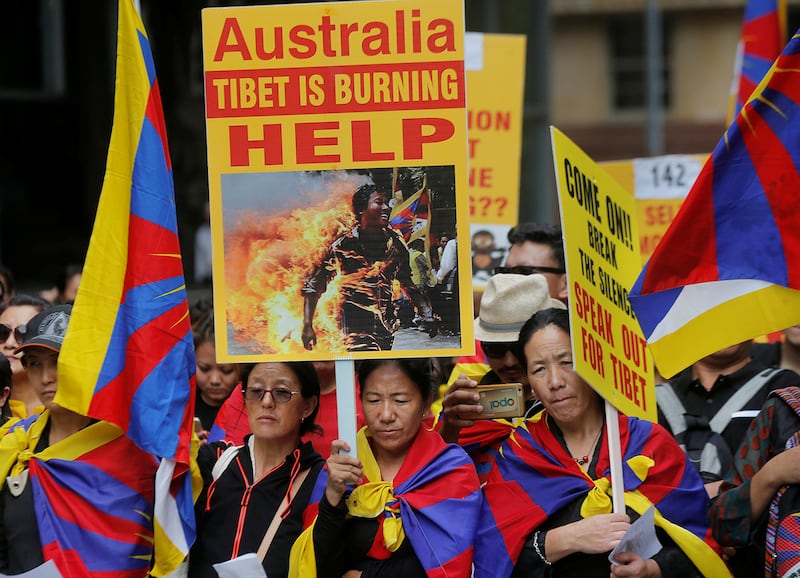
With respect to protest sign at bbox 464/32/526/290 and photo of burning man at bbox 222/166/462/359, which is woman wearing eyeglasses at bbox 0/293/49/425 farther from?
protest sign at bbox 464/32/526/290

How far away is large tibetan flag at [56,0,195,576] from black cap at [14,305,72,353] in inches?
7.9

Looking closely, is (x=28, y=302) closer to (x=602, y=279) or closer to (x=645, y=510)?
(x=602, y=279)

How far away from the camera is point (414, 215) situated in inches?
167

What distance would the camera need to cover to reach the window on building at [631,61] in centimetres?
2433

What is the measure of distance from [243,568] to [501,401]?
3.19 ft

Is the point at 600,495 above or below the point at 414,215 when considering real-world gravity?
below

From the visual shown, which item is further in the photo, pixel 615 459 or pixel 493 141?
pixel 493 141

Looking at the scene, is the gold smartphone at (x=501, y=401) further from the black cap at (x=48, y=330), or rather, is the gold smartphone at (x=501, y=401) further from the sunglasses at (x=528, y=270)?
the black cap at (x=48, y=330)

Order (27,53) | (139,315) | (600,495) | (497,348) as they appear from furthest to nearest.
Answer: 1. (27,53)
2. (497,348)
3. (139,315)
4. (600,495)

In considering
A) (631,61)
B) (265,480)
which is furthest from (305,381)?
(631,61)

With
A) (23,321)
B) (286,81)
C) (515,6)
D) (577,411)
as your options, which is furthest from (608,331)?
(515,6)

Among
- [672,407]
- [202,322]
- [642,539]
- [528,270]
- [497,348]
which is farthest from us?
[202,322]

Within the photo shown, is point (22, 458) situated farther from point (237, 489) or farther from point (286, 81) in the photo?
point (286, 81)

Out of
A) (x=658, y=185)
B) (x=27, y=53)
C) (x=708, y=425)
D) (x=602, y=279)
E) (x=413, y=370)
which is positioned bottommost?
(x=708, y=425)
